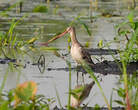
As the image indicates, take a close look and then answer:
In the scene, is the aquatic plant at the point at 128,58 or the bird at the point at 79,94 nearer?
the aquatic plant at the point at 128,58

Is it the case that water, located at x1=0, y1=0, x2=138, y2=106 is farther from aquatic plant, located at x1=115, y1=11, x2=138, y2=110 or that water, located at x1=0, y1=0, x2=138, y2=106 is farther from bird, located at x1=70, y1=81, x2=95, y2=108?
aquatic plant, located at x1=115, y1=11, x2=138, y2=110

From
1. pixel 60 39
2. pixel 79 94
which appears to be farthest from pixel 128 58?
pixel 60 39

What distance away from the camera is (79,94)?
18.7 feet

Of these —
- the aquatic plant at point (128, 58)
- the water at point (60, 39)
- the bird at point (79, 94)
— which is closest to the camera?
the aquatic plant at point (128, 58)

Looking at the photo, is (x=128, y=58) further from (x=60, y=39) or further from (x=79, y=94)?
(x=60, y=39)

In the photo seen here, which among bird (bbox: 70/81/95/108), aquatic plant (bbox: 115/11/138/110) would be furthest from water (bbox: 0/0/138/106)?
aquatic plant (bbox: 115/11/138/110)

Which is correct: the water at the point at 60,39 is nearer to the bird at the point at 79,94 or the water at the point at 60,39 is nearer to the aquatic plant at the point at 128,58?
the bird at the point at 79,94

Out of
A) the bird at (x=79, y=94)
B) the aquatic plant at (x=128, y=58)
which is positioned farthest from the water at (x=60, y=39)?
the aquatic plant at (x=128, y=58)

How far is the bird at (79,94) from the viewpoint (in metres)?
4.41

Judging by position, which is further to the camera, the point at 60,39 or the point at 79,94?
the point at 60,39

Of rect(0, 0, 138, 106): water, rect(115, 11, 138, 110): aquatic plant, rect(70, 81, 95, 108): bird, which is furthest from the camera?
rect(0, 0, 138, 106): water

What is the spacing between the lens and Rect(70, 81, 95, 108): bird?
441 cm

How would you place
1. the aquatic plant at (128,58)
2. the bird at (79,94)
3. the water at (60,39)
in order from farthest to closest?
the water at (60,39)
the bird at (79,94)
the aquatic plant at (128,58)

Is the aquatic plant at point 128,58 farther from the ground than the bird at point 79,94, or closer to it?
farther from the ground
